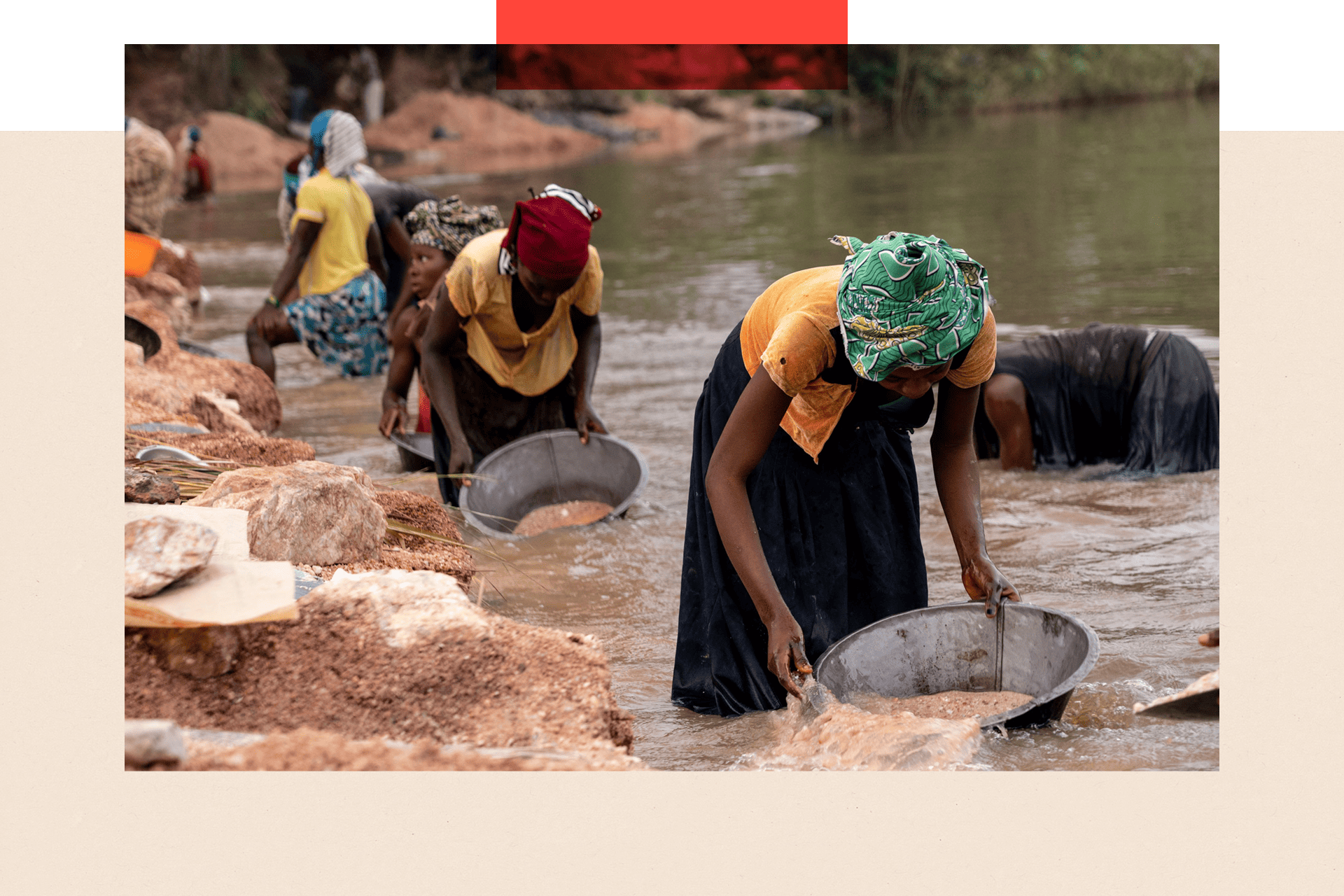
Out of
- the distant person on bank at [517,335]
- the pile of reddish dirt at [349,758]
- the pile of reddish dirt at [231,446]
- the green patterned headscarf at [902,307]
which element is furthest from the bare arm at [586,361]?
the pile of reddish dirt at [349,758]

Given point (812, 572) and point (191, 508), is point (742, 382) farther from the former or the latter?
point (191, 508)

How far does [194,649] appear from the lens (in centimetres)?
235

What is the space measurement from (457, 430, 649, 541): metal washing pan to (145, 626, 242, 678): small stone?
2.25 meters

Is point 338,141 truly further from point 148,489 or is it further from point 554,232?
point 148,489

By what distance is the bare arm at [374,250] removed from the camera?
6523 millimetres

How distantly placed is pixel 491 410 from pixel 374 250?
1.87 metres

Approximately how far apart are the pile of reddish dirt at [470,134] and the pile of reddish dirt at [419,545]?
24057 mm

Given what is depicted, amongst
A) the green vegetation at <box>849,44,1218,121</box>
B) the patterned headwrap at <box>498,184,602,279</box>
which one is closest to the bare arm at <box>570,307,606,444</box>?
the patterned headwrap at <box>498,184,602,279</box>

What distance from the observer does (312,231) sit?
6.28 metres

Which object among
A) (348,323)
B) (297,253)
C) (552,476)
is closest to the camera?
(552,476)

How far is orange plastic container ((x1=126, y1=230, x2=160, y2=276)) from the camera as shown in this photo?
6.82m

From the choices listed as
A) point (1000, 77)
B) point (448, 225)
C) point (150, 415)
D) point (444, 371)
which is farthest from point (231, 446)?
point (1000, 77)

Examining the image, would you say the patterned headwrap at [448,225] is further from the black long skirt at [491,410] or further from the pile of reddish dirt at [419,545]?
the pile of reddish dirt at [419,545]

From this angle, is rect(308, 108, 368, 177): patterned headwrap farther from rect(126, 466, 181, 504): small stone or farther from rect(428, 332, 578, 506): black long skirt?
rect(126, 466, 181, 504): small stone
